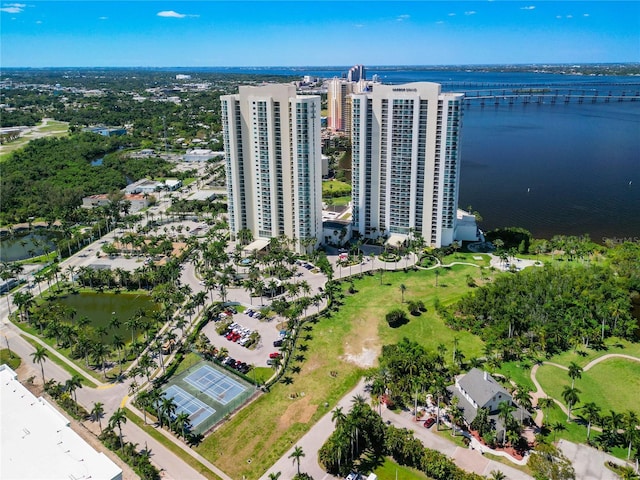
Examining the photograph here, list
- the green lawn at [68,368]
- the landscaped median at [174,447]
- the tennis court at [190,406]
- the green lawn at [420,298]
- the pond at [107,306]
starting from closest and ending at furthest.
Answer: the landscaped median at [174,447]
the tennis court at [190,406]
the green lawn at [68,368]
the green lawn at [420,298]
the pond at [107,306]

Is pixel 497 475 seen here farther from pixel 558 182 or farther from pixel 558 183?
pixel 558 182

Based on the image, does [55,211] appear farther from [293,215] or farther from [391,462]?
[391,462]

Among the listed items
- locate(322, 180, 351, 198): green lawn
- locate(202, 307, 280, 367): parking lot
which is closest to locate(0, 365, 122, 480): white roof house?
locate(202, 307, 280, 367): parking lot

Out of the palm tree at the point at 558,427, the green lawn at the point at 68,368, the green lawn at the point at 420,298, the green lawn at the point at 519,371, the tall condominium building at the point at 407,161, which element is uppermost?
the tall condominium building at the point at 407,161

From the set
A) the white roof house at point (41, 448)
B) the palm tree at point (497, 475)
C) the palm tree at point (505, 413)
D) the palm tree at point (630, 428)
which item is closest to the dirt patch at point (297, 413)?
the white roof house at point (41, 448)

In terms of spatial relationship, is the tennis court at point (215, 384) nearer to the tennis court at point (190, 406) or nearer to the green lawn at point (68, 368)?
the tennis court at point (190, 406)

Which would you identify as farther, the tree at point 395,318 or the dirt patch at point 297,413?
the tree at point 395,318

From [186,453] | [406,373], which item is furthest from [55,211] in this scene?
[406,373]
